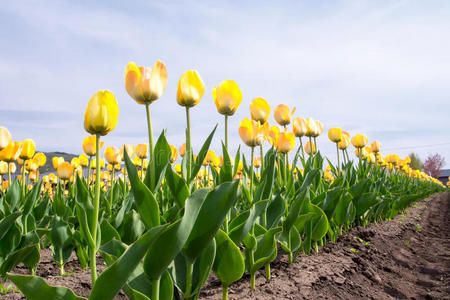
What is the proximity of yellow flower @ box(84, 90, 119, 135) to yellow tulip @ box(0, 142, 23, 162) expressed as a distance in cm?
202

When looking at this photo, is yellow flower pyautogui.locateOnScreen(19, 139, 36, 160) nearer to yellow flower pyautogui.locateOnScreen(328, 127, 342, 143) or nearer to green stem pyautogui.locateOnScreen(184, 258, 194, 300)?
green stem pyautogui.locateOnScreen(184, 258, 194, 300)

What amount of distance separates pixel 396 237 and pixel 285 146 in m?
2.61

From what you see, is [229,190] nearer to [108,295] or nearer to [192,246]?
[192,246]

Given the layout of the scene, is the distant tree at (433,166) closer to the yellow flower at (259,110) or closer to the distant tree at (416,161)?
the distant tree at (416,161)

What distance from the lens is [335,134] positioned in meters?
3.46

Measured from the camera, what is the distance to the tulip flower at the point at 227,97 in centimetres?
168

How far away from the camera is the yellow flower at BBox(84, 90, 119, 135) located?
1167 mm

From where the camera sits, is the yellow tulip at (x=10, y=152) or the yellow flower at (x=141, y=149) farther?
the yellow flower at (x=141, y=149)

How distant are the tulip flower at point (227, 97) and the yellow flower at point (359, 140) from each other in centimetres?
297

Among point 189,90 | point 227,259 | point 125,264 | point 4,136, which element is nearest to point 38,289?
point 125,264

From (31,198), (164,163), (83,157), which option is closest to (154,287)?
(164,163)

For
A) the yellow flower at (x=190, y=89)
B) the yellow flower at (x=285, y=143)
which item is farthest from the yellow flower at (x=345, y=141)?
the yellow flower at (x=190, y=89)

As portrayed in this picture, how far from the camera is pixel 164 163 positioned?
1.43 metres

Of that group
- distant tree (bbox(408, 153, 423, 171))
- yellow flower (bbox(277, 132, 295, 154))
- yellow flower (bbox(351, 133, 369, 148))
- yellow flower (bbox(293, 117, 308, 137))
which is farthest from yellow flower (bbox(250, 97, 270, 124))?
distant tree (bbox(408, 153, 423, 171))
